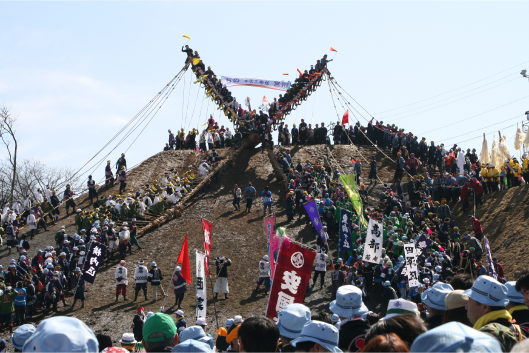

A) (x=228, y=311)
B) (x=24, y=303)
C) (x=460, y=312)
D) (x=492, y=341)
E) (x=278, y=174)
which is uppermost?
(x=278, y=174)

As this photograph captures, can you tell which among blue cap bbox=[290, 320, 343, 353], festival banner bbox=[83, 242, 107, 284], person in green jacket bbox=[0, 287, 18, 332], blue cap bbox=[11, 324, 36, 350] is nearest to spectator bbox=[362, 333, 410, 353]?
blue cap bbox=[290, 320, 343, 353]

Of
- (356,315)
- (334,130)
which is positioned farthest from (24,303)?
(334,130)

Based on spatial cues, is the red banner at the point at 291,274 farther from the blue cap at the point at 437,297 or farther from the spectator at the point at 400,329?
the spectator at the point at 400,329

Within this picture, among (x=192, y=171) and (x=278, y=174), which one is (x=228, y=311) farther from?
(x=192, y=171)

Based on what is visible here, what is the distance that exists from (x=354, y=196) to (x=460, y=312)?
1481 centimetres

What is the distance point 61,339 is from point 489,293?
3.68m

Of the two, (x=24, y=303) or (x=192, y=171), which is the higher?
(x=192, y=171)

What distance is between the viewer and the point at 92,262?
15.8 m

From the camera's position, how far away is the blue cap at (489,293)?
15.3ft

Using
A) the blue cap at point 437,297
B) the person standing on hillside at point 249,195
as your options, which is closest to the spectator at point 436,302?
the blue cap at point 437,297

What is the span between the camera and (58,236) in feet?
71.1

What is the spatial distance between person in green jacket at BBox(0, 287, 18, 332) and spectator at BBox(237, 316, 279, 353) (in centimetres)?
1339

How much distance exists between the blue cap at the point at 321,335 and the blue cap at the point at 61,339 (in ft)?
5.55

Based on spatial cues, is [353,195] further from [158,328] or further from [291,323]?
[158,328]
